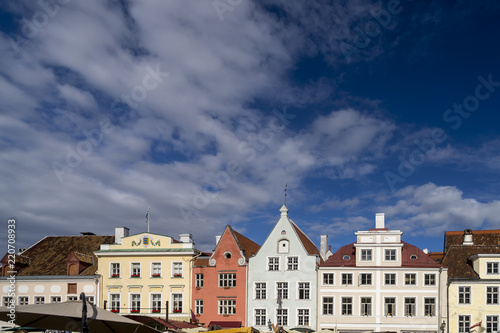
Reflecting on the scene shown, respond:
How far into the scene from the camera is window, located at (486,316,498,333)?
41000 mm

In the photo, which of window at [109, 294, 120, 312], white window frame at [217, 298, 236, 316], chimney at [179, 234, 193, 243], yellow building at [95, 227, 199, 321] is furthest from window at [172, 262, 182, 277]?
window at [109, 294, 120, 312]

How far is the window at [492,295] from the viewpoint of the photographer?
41.4 metres

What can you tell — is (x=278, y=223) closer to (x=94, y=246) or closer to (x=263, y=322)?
(x=263, y=322)

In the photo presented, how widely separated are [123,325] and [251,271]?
107ft

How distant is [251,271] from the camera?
45.5 meters

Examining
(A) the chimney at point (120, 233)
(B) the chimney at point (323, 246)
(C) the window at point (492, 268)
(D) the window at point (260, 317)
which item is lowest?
(D) the window at point (260, 317)

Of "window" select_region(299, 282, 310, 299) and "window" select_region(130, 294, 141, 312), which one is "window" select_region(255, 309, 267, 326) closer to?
"window" select_region(299, 282, 310, 299)

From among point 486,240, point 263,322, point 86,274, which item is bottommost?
point 263,322

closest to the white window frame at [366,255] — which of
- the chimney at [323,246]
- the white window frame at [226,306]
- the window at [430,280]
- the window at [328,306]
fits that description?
the window at [328,306]

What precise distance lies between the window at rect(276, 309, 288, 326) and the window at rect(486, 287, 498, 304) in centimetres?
1691

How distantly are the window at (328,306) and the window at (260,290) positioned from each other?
17.6ft

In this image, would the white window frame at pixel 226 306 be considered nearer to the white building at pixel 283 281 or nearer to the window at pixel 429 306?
the white building at pixel 283 281

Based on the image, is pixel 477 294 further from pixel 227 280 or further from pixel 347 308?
pixel 227 280

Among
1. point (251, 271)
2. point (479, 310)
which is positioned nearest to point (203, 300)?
point (251, 271)
